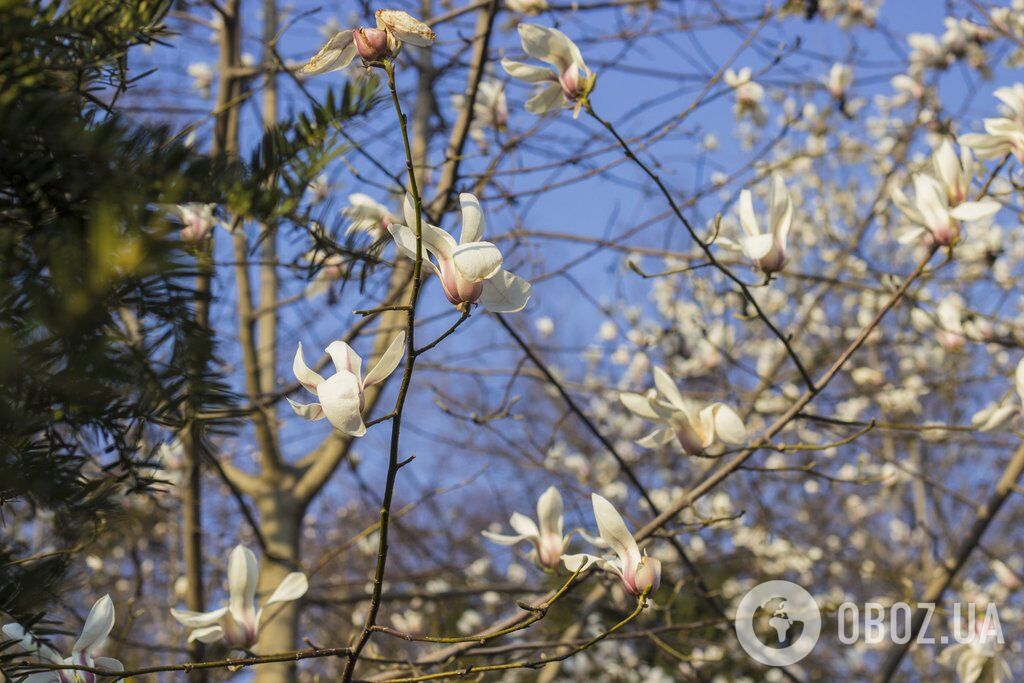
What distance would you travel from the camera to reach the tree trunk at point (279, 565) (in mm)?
1863

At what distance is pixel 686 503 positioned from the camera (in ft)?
4.45

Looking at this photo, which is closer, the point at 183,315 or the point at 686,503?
the point at 183,315

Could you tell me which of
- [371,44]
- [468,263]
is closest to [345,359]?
[468,263]

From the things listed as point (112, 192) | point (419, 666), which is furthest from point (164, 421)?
point (419, 666)

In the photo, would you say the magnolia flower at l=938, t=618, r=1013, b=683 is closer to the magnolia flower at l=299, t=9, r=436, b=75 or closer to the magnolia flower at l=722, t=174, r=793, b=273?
the magnolia flower at l=722, t=174, r=793, b=273

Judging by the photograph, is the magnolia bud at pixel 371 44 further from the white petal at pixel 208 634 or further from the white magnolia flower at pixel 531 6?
the white magnolia flower at pixel 531 6

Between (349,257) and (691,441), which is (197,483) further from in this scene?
(691,441)

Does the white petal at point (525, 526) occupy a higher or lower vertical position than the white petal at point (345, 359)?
lower

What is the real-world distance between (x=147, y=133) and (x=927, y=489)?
6596mm


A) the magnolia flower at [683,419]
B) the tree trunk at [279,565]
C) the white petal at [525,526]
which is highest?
the magnolia flower at [683,419]

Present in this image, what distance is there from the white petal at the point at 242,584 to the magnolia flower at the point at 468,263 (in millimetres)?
552

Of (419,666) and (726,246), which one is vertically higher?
(726,246)

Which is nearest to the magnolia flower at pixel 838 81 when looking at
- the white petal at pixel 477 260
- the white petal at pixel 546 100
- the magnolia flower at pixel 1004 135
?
the magnolia flower at pixel 1004 135

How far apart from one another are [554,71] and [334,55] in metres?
0.46
